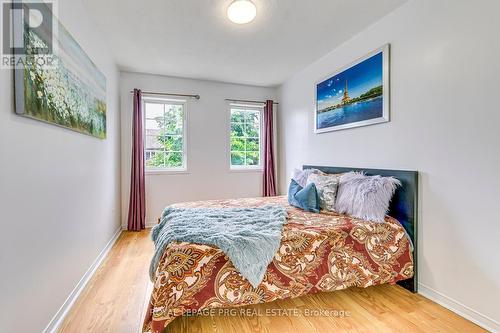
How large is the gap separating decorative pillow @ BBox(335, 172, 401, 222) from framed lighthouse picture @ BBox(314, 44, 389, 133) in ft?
1.94

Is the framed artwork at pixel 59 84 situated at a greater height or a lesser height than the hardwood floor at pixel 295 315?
greater

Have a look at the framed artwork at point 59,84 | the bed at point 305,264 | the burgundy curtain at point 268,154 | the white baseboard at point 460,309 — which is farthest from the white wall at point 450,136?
the framed artwork at point 59,84

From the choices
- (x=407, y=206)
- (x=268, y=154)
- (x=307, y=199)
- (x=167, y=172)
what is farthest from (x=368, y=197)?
(x=167, y=172)

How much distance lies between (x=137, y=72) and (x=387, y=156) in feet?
11.5

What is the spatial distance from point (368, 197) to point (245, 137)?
261 cm

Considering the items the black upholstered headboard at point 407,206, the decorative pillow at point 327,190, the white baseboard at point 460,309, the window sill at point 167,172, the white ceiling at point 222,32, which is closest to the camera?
the white baseboard at point 460,309

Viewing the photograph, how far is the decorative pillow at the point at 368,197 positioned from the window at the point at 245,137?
2233 millimetres

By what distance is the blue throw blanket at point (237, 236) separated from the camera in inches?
60.9

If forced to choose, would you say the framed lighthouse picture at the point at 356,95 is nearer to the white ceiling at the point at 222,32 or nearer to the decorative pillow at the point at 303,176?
the white ceiling at the point at 222,32

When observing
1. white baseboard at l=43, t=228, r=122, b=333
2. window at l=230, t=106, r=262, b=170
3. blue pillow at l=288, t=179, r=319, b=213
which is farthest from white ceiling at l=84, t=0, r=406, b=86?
white baseboard at l=43, t=228, r=122, b=333

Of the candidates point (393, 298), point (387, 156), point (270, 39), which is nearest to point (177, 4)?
point (270, 39)

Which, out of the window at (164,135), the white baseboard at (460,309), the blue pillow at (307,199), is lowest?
the white baseboard at (460,309)

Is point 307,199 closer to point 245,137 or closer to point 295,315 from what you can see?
point 295,315

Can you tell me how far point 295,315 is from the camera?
5.62 feet
